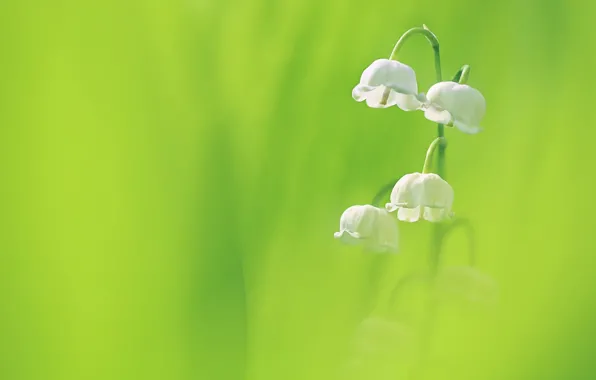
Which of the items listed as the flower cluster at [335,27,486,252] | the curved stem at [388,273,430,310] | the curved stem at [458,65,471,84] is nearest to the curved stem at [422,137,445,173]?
the flower cluster at [335,27,486,252]

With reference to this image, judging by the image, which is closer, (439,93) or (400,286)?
(439,93)

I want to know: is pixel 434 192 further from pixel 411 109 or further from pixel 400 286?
pixel 400 286

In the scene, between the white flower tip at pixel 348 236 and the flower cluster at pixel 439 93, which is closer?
the flower cluster at pixel 439 93

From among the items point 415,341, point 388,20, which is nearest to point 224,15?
point 388,20


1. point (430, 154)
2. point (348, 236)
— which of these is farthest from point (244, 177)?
point (430, 154)

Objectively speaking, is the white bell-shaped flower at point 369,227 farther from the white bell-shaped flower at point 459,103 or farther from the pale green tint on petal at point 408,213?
the white bell-shaped flower at point 459,103

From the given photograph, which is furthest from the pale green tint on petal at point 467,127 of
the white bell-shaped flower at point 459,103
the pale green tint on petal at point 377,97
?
the pale green tint on petal at point 377,97

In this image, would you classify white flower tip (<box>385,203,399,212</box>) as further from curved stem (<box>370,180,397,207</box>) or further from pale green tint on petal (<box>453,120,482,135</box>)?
pale green tint on petal (<box>453,120,482,135</box>)
